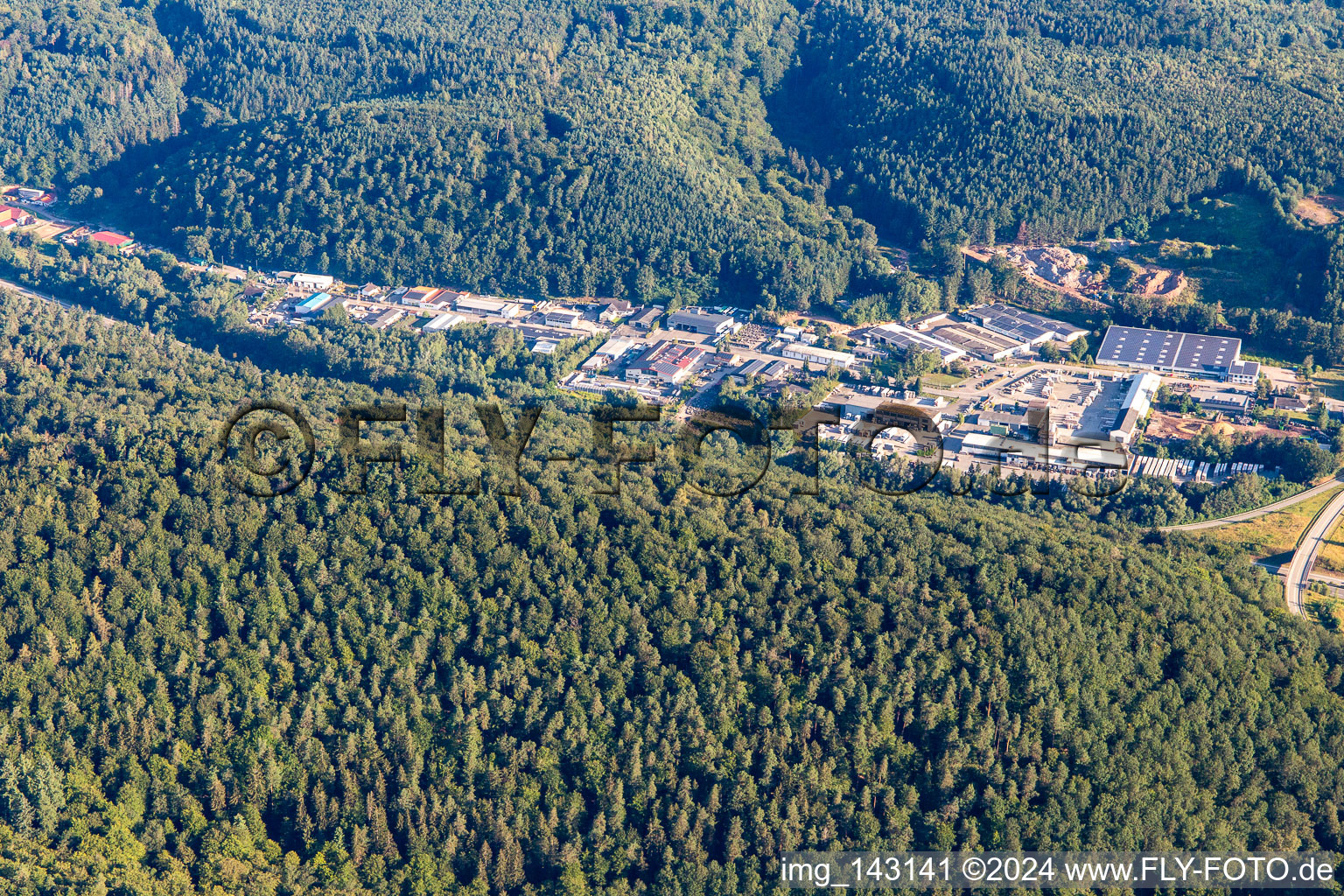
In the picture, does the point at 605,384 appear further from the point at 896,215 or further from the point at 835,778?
the point at 835,778

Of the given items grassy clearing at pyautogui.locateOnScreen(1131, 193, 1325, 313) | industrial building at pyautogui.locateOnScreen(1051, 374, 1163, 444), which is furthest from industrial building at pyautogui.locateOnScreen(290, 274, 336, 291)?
grassy clearing at pyautogui.locateOnScreen(1131, 193, 1325, 313)

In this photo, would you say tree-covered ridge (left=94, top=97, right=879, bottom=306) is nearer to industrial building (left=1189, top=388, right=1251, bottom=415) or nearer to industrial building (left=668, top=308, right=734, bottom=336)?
industrial building (left=668, top=308, right=734, bottom=336)

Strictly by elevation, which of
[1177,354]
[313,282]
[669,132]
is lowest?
[1177,354]

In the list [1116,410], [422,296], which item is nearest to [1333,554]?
[1116,410]

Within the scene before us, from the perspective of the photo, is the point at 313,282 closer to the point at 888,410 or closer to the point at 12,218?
the point at 12,218

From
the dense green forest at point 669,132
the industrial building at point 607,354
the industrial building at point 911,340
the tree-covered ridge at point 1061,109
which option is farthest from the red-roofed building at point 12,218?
the industrial building at point 911,340

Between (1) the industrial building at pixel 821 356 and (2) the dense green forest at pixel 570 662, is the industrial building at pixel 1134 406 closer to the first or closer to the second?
(2) the dense green forest at pixel 570 662
